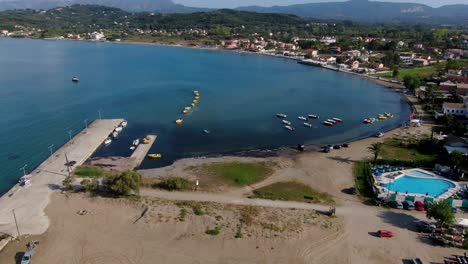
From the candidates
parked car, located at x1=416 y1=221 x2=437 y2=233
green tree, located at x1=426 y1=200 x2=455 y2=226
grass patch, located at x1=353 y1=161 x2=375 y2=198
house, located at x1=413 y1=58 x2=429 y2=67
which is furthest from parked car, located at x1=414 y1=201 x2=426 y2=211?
house, located at x1=413 y1=58 x2=429 y2=67

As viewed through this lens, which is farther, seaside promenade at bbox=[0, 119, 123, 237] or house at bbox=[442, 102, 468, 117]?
house at bbox=[442, 102, 468, 117]

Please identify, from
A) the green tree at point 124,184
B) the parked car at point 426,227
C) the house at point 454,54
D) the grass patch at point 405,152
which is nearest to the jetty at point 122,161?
the green tree at point 124,184

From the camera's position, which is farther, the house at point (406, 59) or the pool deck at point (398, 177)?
the house at point (406, 59)

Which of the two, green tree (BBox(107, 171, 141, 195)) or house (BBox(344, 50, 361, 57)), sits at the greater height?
house (BBox(344, 50, 361, 57))

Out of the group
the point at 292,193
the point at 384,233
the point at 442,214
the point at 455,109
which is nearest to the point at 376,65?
the point at 455,109

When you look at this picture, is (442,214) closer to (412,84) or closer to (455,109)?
(455,109)

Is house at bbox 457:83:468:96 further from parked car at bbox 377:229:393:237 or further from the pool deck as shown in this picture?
parked car at bbox 377:229:393:237

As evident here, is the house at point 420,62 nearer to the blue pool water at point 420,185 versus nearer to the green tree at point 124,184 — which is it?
the blue pool water at point 420,185
